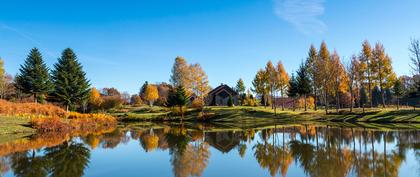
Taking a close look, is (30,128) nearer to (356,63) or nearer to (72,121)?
(72,121)

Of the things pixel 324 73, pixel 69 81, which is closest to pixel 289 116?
pixel 324 73

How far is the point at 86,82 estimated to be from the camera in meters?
47.6

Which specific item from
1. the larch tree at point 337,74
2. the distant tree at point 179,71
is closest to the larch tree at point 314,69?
the larch tree at point 337,74

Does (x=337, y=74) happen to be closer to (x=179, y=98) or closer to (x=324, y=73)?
(x=324, y=73)

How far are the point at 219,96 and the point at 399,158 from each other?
60.4 m

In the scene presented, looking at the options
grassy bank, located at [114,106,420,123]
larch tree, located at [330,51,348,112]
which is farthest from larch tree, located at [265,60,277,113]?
larch tree, located at [330,51,348,112]

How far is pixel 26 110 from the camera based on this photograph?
105 ft

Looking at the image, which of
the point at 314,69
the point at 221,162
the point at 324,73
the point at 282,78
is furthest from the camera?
the point at 282,78

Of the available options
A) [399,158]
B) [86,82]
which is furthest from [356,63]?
[86,82]

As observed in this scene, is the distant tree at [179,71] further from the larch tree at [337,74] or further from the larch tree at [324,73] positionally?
the larch tree at [337,74]

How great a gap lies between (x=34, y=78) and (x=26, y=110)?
16724 mm

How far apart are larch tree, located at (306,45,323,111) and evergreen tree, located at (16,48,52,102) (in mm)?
41470

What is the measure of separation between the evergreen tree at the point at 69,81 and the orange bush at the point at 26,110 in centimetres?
1050

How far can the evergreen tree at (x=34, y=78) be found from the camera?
45688 millimetres
